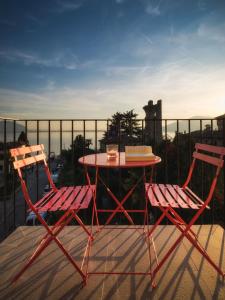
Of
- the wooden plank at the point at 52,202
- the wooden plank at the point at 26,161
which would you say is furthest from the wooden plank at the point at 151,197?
the wooden plank at the point at 26,161

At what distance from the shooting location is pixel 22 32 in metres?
13.5

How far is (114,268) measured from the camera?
1802 millimetres

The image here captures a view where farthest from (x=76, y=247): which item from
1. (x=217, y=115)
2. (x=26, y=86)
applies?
(x=26, y=86)

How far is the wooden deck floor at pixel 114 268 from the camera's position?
1.52 m

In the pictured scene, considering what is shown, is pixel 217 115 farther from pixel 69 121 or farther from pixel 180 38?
pixel 180 38

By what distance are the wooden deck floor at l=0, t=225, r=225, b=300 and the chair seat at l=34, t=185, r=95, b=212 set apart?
49 cm

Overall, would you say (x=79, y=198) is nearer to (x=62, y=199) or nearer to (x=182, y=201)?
(x=62, y=199)

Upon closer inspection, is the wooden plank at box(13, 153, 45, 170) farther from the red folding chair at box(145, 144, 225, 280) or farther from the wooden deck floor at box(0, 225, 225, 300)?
the red folding chair at box(145, 144, 225, 280)

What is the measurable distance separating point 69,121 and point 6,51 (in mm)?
19574

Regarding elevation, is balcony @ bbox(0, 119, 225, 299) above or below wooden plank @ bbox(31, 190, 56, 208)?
below

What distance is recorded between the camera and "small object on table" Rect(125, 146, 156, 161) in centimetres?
177

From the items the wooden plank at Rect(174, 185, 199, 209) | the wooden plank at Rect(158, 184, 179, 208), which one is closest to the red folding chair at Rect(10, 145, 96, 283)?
the wooden plank at Rect(158, 184, 179, 208)

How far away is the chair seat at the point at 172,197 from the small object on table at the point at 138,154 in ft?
0.98

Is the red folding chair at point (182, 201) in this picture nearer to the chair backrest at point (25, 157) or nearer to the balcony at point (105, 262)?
the balcony at point (105, 262)
